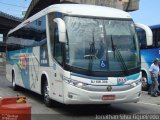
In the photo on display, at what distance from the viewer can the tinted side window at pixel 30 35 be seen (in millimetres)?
14916

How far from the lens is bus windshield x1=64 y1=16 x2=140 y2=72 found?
38.4 feet

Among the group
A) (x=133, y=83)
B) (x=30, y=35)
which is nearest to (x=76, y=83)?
(x=133, y=83)

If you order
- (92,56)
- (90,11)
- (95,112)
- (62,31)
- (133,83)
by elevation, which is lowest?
(95,112)

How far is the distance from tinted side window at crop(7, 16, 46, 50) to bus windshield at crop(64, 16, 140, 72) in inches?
103

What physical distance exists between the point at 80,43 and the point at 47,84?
259 centimetres

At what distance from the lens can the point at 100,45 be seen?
39.3ft

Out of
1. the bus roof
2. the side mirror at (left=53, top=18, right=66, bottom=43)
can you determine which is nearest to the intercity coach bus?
the bus roof

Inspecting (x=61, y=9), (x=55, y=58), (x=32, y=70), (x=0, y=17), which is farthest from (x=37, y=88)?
(x=0, y=17)

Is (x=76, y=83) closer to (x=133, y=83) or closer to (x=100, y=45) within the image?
(x=100, y=45)

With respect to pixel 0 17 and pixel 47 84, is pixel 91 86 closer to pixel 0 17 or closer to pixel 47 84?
pixel 47 84

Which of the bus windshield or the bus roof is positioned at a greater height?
the bus roof

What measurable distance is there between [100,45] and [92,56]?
440 mm

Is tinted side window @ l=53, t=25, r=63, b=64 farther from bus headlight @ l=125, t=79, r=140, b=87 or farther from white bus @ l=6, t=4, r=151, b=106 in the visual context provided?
bus headlight @ l=125, t=79, r=140, b=87

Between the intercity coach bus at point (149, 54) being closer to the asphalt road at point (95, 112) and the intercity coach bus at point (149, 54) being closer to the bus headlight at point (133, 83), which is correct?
the asphalt road at point (95, 112)
